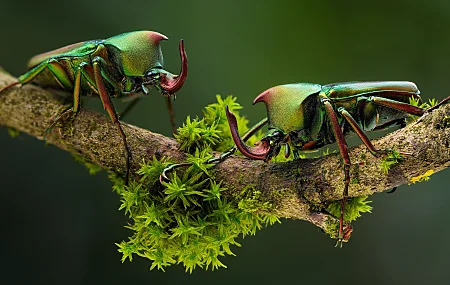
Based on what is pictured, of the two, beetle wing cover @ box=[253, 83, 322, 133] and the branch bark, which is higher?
beetle wing cover @ box=[253, 83, 322, 133]

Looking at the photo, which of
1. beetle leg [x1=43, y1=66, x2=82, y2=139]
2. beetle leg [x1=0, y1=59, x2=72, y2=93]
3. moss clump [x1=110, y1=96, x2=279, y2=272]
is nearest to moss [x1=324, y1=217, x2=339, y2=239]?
moss clump [x1=110, y1=96, x2=279, y2=272]

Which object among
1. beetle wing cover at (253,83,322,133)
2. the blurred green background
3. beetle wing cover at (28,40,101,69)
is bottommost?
the blurred green background

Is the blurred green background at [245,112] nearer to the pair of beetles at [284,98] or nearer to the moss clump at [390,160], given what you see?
the pair of beetles at [284,98]

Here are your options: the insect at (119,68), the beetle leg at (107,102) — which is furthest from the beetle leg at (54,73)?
the beetle leg at (107,102)

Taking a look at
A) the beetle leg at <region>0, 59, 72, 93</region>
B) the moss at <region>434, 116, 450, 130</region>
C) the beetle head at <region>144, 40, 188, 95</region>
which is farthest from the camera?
the beetle leg at <region>0, 59, 72, 93</region>

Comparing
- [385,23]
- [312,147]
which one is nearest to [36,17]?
[385,23]

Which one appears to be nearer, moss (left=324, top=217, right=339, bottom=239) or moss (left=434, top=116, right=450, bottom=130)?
moss (left=434, top=116, right=450, bottom=130)

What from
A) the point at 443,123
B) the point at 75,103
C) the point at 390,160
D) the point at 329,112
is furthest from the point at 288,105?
the point at 75,103

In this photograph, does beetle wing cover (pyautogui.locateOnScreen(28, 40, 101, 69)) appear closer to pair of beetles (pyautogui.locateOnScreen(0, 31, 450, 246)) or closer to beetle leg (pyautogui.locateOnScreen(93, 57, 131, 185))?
pair of beetles (pyautogui.locateOnScreen(0, 31, 450, 246))

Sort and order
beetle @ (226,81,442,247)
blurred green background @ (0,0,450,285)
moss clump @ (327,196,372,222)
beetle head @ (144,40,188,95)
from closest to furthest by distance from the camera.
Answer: beetle @ (226,81,442,247) → moss clump @ (327,196,372,222) → beetle head @ (144,40,188,95) → blurred green background @ (0,0,450,285)
